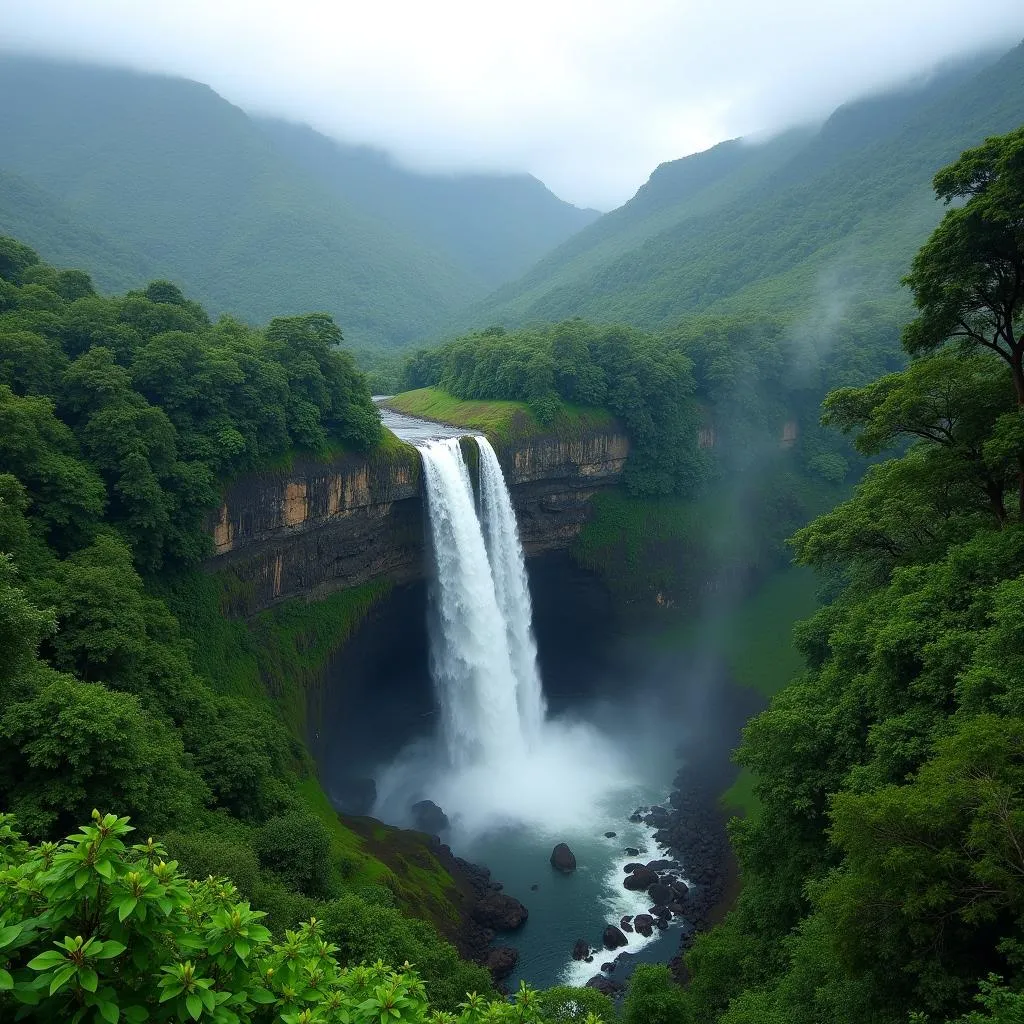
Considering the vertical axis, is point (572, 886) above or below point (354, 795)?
below

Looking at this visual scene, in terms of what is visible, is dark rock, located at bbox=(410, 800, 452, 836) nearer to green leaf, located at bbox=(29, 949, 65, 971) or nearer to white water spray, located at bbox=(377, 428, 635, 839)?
white water spray, located at bbox=(377, 428, 635, 839)

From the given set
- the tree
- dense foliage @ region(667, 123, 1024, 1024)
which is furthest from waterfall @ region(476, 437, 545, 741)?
the tree

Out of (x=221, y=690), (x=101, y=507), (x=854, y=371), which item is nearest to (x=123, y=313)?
(x=101, y=507)

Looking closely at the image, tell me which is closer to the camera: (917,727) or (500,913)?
(917,727)

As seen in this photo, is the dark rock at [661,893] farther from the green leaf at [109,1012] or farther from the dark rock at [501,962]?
the green leaf at [109,1012]

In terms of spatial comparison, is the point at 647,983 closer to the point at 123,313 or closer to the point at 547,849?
the point at 547,849

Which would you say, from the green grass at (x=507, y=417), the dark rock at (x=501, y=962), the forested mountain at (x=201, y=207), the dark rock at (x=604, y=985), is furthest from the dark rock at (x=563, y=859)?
the forested mountain at (x=201, y=207)

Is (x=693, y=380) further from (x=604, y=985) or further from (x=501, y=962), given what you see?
(x=501, y=962)

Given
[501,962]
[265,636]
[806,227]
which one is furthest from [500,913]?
[806,227]
